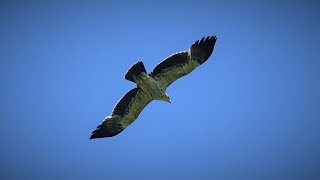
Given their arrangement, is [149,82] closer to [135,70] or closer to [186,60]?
[135,70]

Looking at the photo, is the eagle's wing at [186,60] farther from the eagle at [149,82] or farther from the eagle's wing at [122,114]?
the eagle's wing at [122,114]

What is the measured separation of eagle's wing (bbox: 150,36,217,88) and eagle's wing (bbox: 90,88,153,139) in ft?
4.40

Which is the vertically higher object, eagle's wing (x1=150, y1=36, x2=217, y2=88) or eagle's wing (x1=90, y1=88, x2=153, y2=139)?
eagle's wing (x1=150, y1=36, x2=217, y2=88)

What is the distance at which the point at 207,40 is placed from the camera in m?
10.6

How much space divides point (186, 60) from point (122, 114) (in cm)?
297

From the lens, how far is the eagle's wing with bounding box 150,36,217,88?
10.6 meters

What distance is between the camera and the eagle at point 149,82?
1064cm

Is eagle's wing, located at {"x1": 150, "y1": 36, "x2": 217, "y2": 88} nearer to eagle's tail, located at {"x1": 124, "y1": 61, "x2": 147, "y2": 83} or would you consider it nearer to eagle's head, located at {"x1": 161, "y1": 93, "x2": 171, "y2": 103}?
eagle's tail, located at {"x1": 124, "y1": 61, "x2": 147, "y2": 83}

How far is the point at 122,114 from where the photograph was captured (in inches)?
484

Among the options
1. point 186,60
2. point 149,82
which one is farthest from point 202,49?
point 149,82

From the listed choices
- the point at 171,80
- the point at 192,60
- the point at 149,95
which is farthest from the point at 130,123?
the point at 192,60

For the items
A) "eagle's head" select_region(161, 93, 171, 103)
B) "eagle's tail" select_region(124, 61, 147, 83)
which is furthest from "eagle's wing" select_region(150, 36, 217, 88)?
"eagle's head" select_region(161, 93, 171, 103)

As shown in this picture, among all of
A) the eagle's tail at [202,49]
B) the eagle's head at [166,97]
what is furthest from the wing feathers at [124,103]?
the eagle's tail at [202,49]

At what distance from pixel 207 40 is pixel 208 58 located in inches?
20.0
